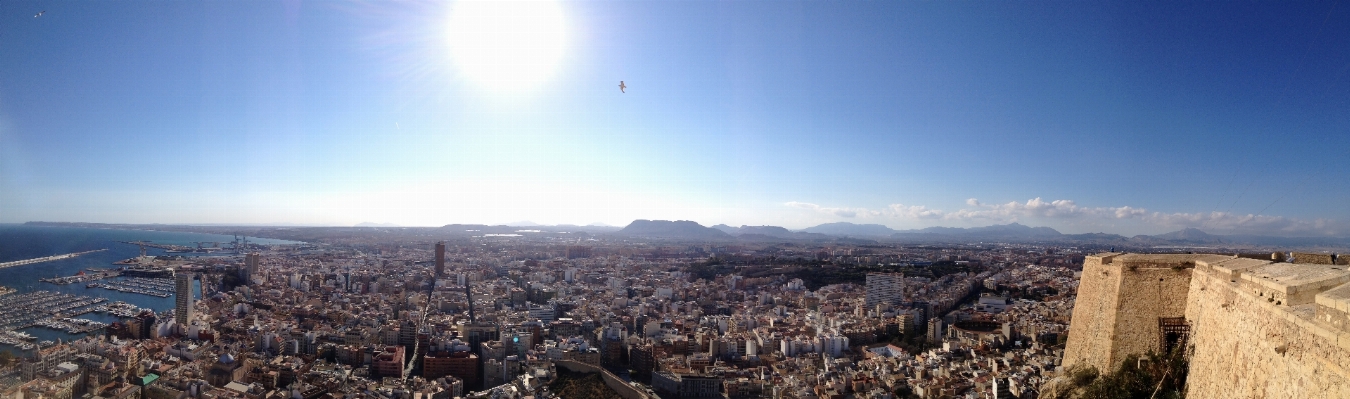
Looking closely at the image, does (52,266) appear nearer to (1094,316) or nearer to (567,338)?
(567,338)

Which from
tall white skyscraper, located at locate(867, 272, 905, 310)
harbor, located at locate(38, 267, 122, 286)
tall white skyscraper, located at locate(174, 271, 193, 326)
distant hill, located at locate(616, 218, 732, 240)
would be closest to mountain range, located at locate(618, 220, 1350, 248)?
distant hill, located at locate(616, 218, 732, 240)

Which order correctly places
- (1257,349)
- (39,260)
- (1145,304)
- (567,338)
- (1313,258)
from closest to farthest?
1. (1257,349)
2. (1145,304)
3. (1313,258)
4. (567,338)
5. (39,260)

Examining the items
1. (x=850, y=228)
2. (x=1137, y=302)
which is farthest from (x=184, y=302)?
(x=850, y=228)

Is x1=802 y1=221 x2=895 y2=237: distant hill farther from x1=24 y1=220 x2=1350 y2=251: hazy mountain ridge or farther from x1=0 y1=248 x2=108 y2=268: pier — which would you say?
x1=0 y1=248 x2=108 y2=268: pier

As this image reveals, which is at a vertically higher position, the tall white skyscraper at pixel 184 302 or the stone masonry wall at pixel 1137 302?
the stone masonry wall at pixel 1137 302

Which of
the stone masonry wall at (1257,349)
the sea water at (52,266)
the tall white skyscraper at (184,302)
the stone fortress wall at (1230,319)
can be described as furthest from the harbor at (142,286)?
the stone masonry wall at (1257,349)

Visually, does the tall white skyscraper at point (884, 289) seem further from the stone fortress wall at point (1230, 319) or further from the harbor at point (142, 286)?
the harbor at point (142, 286)

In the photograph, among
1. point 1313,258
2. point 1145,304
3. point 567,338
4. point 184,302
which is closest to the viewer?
point 1145,304

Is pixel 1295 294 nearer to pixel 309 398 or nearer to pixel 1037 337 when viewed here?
pixel 1037 337
